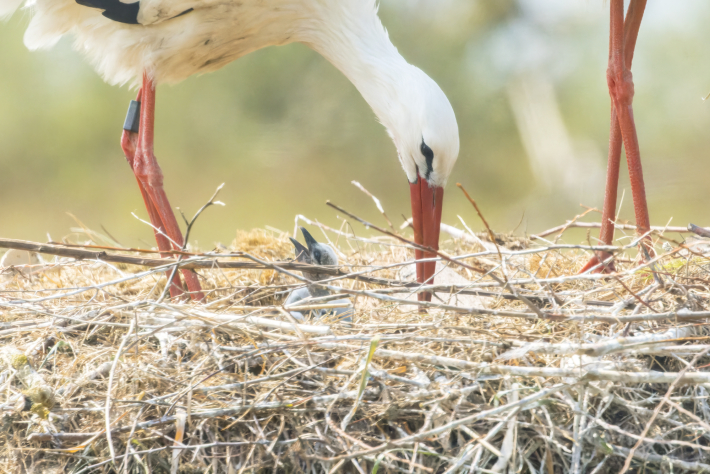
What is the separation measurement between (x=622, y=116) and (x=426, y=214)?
0.54 metres

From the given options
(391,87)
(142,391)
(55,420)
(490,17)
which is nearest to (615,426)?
(142,391)

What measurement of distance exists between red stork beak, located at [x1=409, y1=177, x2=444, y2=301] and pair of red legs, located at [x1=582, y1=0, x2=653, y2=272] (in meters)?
0.39

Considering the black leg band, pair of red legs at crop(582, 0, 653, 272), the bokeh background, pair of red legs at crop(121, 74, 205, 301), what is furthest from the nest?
the bokeh background

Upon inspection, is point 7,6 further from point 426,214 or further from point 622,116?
point 622,116

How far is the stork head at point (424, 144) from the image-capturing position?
54.2 inches

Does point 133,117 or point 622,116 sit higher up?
point 622,116

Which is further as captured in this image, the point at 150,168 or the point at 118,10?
the point at 150,168

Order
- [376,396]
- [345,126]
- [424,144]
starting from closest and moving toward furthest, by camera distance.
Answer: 1. [376,396]
2. [424,144]
3. [345,126]

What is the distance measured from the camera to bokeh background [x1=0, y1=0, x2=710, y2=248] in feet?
14.1

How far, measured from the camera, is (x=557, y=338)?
103 centimetres

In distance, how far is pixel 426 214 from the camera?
1477 millimetres

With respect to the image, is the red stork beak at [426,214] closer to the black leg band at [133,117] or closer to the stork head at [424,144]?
the stork head at [424,144]

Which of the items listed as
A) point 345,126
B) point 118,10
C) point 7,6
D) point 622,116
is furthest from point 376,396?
point 345,126

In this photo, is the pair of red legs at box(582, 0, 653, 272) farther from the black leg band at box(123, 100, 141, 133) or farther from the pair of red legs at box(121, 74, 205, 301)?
the black leg band at box(123, 100, 141, 133)
